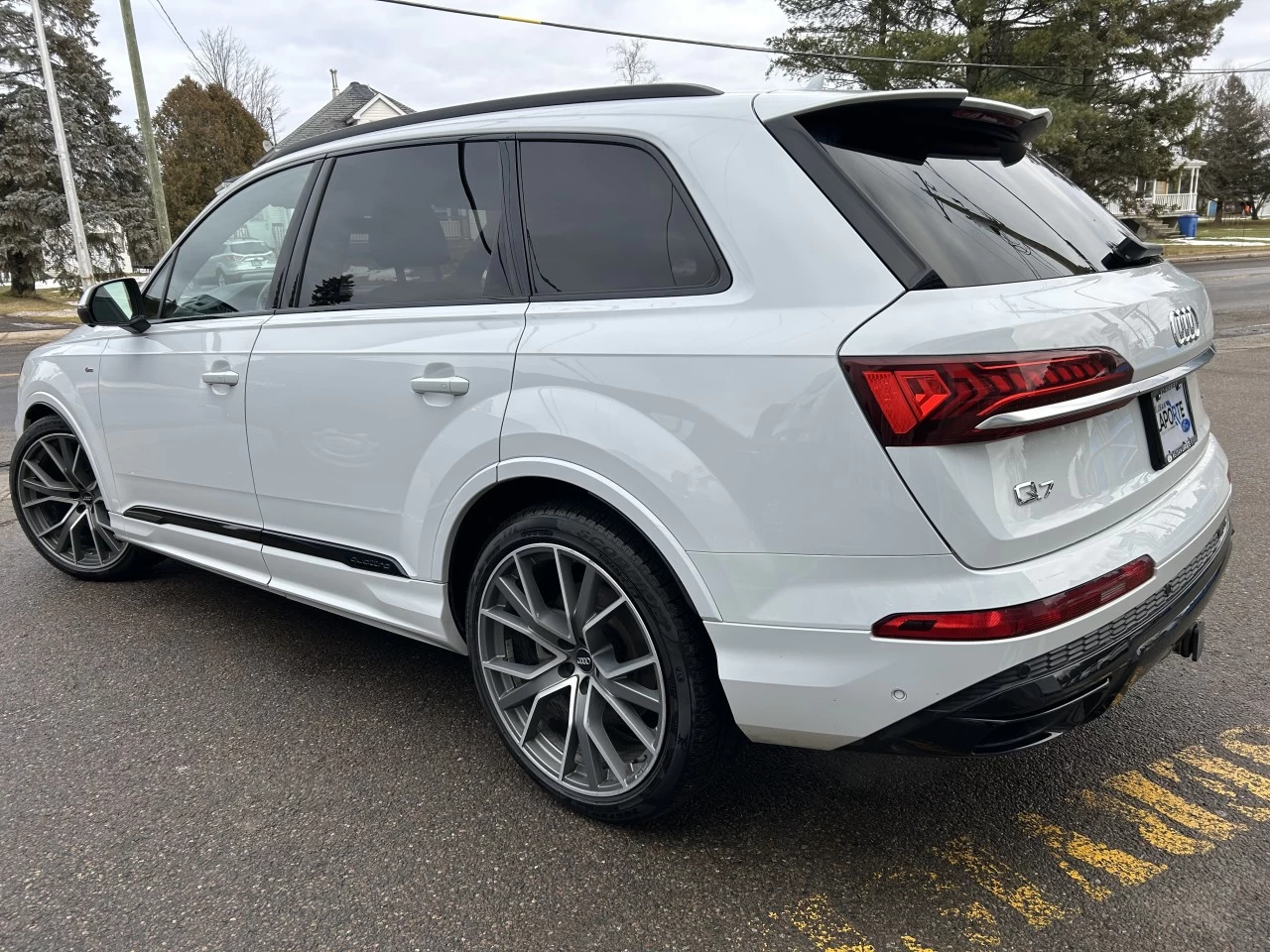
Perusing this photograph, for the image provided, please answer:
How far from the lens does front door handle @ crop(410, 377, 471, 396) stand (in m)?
2.46

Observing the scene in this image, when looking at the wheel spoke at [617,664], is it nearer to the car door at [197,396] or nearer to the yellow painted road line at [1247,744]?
the car door at [197,396]

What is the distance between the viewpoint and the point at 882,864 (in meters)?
2.26

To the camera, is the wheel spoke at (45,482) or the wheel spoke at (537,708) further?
the wheel spoke at (45,482)

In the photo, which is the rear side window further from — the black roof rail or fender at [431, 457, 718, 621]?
fender at [431, 457, 718, 621]

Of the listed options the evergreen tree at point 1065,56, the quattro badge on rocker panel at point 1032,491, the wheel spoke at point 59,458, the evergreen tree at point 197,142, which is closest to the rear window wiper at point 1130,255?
the quattro badge on rocker panel at point 1032,491

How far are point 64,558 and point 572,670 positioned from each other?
10.5 feet

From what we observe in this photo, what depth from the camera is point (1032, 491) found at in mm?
1840

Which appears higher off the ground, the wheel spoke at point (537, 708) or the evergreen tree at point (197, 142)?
the evergreen tree at point (197, 142)

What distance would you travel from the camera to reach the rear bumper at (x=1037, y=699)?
6.02 ft

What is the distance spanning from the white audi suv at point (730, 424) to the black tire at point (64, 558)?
1559 millimetres

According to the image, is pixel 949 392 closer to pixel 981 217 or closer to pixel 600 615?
pixel 981 217

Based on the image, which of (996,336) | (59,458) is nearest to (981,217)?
(996,336)

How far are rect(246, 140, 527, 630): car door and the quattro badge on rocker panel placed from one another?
4.09 feet

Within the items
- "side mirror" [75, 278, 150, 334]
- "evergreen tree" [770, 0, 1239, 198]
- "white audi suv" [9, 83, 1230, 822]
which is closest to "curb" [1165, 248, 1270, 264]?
"evergreen tree" [770, 0, 1239, 198]
